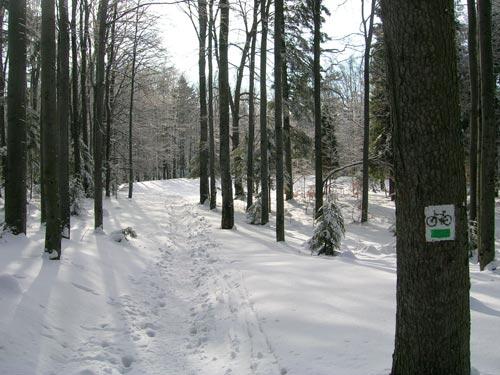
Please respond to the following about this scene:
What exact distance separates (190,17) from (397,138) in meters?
19.5

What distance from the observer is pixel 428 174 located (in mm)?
2756

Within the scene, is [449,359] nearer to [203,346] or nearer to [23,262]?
[203,346]

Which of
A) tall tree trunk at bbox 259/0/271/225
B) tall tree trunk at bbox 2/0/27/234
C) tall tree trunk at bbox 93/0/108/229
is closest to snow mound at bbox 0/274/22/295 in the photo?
tall tree trunk at bbox 2/0/27/234

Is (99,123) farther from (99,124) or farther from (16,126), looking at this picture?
(16,126)

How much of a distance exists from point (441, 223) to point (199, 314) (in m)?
4.27

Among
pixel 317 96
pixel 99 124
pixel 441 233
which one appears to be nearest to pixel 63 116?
pixel 99 124

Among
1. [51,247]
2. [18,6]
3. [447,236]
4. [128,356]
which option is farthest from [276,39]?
[447,236]

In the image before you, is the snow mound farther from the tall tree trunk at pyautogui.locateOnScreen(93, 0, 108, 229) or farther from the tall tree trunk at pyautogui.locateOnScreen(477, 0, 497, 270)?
the tall tree trunk at pyautogui.locateOnScreen(477, 0, 497, 270)

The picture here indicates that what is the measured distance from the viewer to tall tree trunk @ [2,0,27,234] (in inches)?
356

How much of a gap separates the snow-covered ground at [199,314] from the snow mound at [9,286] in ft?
0.04

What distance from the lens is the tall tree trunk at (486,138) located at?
27.8 ft

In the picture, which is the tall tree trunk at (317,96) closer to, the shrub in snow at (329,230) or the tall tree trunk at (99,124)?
the shrub in snow at (329,230)

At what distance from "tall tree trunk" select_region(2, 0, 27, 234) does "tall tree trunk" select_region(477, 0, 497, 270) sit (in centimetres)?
916

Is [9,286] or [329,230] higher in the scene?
[329,230]
